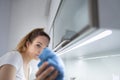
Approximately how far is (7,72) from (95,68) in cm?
71

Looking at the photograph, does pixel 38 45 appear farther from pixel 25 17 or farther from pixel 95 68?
pixel 25 17

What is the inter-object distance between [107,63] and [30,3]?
202cm

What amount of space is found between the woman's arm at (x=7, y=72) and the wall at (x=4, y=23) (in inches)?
62.8

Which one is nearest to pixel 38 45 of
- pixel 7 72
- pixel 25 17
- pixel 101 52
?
pixel 7 72

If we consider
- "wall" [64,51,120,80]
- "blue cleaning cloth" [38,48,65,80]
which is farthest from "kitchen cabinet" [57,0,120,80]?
"blue cleaning cloth" [38,48,65,80]

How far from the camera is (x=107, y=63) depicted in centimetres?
107

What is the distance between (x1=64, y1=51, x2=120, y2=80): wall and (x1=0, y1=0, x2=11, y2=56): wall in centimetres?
123

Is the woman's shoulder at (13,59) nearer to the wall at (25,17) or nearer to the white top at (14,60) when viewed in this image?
the white top at (14,60)

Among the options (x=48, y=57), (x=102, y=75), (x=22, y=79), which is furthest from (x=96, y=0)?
(x=22, y=79)

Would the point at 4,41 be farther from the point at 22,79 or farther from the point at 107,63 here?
the point at 107,63

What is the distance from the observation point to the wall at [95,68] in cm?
98

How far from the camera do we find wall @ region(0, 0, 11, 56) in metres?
2.45

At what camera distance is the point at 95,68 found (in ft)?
4.00

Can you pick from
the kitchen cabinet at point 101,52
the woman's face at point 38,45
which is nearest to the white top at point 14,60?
the woman's face at point 38,45
